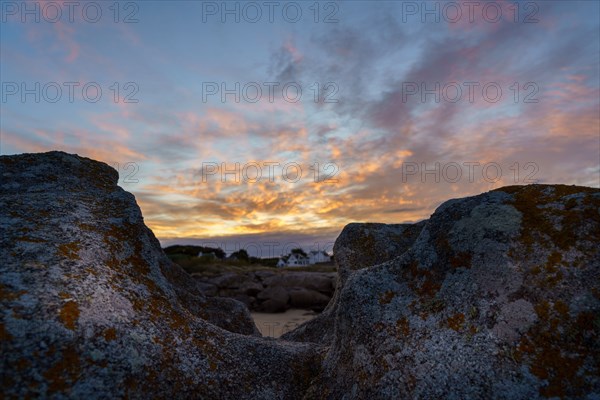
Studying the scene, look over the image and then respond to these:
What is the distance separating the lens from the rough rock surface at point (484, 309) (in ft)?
12.5

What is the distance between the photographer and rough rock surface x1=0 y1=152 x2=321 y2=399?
3.74 m

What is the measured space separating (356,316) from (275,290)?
25.4 meters

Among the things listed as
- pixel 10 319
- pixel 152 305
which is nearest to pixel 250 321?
pixel 152 305

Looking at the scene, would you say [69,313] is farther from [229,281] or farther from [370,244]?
[229,281]

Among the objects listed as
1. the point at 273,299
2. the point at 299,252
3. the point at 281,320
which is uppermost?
the point at 299,252

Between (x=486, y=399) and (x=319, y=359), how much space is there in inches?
106

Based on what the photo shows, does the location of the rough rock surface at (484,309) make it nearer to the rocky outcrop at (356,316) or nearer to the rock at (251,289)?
the rocky outcrop at (356,316)

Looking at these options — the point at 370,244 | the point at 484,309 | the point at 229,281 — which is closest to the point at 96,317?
the point at 484,309

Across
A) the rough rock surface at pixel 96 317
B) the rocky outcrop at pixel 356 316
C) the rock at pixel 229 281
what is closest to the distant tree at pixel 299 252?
the rock at pixel 229 281

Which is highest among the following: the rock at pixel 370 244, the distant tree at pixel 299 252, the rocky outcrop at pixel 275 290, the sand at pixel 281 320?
the rock at pixel 370 244

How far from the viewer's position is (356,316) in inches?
206

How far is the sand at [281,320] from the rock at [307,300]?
1.07m

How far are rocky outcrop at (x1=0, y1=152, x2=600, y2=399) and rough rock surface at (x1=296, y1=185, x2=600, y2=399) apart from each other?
0.01 meters

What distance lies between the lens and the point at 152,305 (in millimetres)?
5121
